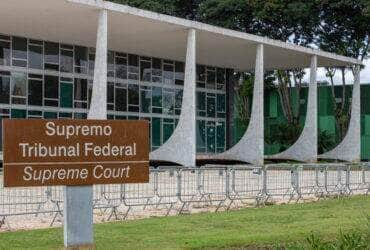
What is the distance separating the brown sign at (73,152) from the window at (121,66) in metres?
32.2

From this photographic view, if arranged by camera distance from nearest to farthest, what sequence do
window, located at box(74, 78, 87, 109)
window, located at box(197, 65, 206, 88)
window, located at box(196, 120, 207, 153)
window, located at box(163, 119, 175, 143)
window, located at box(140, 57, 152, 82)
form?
window, located at box(74, 78, 87, 109) < window, located at box(140, 57, 152, 82) < window, located at box(163, 119, 175, 143) < window, located at box(196, 120, 207, 153) < window, located at box(197, 65, 206, 88)

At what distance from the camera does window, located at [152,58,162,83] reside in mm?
43156

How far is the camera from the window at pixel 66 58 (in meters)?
37.7

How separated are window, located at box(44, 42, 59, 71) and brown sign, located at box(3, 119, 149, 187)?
29.2 meters

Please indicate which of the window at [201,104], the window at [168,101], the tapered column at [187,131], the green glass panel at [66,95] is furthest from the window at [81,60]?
the window at [201,104]

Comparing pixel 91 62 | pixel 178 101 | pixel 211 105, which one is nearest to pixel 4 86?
pixel 91 62

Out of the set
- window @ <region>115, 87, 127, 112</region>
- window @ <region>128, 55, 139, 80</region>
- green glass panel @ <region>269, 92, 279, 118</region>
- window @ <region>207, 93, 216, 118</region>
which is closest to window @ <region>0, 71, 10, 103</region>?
window @ <region>115, 87, 127, 112</region>

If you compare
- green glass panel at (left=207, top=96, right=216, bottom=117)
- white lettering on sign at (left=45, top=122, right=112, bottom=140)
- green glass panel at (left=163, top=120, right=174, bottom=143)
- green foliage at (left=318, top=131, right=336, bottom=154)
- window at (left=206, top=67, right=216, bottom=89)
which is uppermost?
window at (left=206, top=67, right=216, bottom=89)

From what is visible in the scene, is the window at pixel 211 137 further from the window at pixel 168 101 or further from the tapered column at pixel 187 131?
the tapered column at pixel 187 131

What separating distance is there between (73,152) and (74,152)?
0.01 m

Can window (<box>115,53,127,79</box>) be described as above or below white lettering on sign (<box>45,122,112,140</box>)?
above

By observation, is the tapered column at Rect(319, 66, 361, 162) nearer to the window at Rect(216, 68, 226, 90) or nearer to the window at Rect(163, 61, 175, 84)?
the window at Rect(216, 68, 226, 90)

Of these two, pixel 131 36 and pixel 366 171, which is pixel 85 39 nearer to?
pixel 131 36

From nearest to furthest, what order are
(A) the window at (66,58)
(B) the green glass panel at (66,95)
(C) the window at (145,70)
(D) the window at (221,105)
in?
(B) the green glass panel at (66,95)
(A) the window at (66,58)
(C) the window at (145,70)
(D) the window at (221,105)
